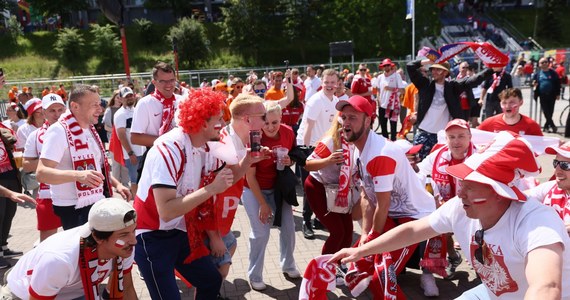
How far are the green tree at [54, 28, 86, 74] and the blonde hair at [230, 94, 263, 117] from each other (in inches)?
1693

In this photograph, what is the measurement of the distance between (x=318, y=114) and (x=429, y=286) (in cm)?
296

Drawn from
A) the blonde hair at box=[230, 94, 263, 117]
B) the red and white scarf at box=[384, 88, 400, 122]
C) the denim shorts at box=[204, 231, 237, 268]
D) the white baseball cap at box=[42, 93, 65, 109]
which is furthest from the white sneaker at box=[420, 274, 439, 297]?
the red and white scarf at box=[384, 88, 400, 122]

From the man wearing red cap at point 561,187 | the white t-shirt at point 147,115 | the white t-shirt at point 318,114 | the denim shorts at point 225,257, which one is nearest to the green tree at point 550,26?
the white t-shirt at point 318,114

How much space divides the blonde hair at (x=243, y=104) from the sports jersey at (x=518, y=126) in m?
3.03

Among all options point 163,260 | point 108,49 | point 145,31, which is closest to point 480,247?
point 163,260

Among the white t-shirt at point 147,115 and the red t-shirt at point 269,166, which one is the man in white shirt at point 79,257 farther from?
the white t-shirt at point 147,115

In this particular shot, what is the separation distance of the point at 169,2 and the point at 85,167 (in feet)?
172

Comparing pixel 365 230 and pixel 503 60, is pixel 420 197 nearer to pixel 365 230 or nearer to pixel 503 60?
pixel 365 230

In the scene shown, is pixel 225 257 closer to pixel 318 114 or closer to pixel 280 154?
pixel 280 154

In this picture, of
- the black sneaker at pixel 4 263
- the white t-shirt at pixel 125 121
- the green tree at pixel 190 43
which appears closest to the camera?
the black sneaker at pixel 4 263

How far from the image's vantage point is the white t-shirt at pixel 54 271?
2.55 metres

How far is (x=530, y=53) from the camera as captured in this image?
1166 inches

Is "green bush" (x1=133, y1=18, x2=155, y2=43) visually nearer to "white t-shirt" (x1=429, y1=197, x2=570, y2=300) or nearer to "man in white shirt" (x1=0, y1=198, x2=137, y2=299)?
"man in white shirt" (x1=0, y1=198, x2=137, y2=299)

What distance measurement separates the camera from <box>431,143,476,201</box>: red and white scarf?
436 centimetres
